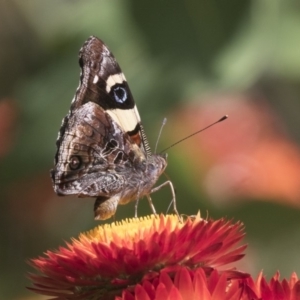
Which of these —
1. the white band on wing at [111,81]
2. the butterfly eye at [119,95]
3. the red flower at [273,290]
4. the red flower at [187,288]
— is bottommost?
the red flower at [273,290]

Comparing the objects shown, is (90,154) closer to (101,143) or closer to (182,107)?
Result: (101,143)

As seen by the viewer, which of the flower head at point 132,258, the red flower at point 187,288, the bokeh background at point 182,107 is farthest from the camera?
the bokeh background at point 182,107

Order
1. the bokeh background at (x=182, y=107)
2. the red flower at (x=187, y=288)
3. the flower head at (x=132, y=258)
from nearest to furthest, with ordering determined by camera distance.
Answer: the red flower at (x=187, y=288) → the flower head at (x=132, y=258) → the bokeh background at (x=182, y=107)

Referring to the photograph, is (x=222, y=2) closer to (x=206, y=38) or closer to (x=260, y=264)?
(x=206, y=38)

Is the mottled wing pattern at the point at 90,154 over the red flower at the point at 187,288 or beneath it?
Answer: over

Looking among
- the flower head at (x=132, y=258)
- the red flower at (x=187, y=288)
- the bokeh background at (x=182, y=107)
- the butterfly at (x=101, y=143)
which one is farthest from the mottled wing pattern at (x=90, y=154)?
the bokeh background at (x=182, y=107)

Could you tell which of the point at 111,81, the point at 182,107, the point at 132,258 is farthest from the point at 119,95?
the point at 182,107

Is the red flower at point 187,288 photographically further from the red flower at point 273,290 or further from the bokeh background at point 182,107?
the bokeh background at point 182,107

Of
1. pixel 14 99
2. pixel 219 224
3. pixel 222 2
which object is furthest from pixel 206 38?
pixel 219 224
